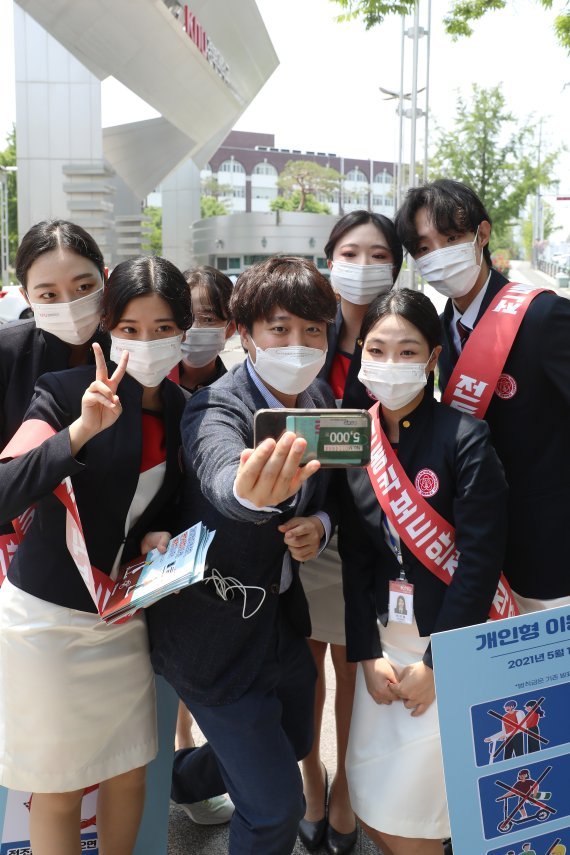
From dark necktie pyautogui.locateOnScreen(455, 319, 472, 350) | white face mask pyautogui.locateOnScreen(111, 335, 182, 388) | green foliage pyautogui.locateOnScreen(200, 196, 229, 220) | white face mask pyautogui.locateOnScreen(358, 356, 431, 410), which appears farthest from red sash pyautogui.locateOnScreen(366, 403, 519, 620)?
green foliage pyautogui.locateOnScreen(200, 196, 229, 220)

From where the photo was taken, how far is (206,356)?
3.19 metres

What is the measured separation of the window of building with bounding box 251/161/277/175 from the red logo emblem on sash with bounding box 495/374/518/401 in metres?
90.7

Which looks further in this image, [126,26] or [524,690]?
[126,26]

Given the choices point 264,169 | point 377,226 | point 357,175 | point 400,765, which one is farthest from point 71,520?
point 357,175

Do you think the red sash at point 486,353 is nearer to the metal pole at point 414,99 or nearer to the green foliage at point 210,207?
the metal pole at point 414,99

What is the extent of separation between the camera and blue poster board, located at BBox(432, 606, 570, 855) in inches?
69.1

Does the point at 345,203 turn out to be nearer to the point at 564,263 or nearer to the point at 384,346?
the point at 564,263

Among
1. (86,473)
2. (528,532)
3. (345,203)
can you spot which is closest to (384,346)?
(528,532)

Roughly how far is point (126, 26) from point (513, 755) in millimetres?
12906

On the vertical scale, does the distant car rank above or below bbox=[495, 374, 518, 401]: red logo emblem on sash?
below

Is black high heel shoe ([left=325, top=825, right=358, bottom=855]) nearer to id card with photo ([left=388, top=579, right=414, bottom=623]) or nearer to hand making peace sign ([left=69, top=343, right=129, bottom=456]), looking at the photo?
id card with photo ([left=388, top=579, right=414, bottom=623])

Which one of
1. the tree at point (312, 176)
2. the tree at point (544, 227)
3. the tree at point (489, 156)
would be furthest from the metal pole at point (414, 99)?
the tree at point (312, 176)

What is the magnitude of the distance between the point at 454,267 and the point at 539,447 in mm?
682

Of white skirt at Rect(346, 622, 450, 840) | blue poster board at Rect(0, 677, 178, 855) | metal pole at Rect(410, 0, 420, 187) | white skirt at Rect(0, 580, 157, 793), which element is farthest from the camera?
metal pole at Rect(410, 0, 420, 187)
